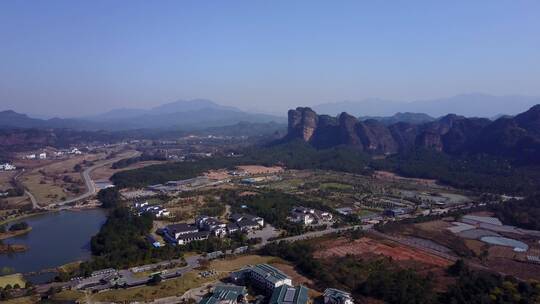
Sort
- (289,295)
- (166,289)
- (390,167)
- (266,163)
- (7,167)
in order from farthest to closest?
(7,167)
(266,163)
(390,167)
(166,289)
(289,295)

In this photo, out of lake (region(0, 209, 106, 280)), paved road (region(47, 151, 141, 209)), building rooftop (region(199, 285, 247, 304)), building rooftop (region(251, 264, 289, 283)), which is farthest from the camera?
paved road (region(47, 151, 141, 209))

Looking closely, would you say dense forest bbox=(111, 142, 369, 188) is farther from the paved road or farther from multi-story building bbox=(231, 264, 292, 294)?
multi-story building bbox=(231, 264, 292, 294)

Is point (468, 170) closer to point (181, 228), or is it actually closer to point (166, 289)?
point (181, 228)

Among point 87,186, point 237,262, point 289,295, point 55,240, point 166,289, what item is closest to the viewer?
point 289,295

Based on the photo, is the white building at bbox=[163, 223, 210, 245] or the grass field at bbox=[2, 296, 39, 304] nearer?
the grass field at bbox=[2, 296, 39, 304]

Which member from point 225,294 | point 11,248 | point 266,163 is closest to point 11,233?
point 11,248

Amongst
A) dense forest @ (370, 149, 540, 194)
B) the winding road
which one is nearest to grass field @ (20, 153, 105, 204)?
the winding road

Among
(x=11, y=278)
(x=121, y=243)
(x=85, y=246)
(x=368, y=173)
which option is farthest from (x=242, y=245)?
(x=368, y=173)

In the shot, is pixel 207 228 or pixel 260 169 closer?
pixel 207 228
